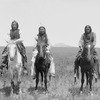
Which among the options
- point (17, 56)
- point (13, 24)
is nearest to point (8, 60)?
point (17, 56)

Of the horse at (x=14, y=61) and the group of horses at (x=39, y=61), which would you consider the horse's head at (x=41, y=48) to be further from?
the horse at (x=14, y=61)

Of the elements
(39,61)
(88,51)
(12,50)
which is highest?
(12,50)

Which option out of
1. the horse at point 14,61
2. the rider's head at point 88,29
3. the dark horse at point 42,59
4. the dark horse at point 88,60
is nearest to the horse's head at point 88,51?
the dark horse at point 88,60

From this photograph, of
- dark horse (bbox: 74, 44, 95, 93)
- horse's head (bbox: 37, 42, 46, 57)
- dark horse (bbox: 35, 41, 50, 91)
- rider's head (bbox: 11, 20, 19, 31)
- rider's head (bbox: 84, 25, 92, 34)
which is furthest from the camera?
rider's head (bbox: 84, 25, 92, 34)

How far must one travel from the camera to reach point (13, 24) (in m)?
12.2

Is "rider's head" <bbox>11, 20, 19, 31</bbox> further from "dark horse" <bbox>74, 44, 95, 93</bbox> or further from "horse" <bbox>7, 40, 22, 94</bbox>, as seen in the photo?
"dark horse" <bbox>74, 44, 95, 93</bbox>

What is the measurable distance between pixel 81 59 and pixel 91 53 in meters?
0.59

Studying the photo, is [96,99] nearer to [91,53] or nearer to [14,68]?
[91,53]

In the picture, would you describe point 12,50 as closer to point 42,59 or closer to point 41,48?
point 41,48

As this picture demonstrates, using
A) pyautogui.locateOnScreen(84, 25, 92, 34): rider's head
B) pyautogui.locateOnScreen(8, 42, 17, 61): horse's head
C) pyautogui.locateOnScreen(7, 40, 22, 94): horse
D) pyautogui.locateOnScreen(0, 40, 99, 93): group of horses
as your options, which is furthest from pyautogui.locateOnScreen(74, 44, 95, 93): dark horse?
pyautogui.locateOnScreen(8, 42, 17, 61): horse's head

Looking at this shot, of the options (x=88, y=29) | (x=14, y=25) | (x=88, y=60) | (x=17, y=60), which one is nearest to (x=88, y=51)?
(x=88, y=60)

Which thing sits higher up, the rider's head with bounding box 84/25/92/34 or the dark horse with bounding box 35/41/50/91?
the rider's head with bounding box 84/25/92/34

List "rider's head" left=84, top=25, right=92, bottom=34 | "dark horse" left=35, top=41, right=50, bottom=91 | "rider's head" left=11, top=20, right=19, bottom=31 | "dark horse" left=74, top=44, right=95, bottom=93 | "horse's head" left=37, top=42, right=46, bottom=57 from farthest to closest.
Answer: "rider's head" left=84, top=25, right=92, bottom=34 → "rider's head" left=11, top=20, right=19, bottom=31 → "dark horse" left=74, top=44, right=95, bottom=93 → "dark horse" left=35, top=41, right=50, bottom=91 → "horse's head" left=37, top=42, right=46, bottom=57

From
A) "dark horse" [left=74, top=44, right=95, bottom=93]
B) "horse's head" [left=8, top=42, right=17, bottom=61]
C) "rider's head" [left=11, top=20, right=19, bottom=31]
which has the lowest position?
"dark horse" [left=74, top=44, right=95, bottom=93]
